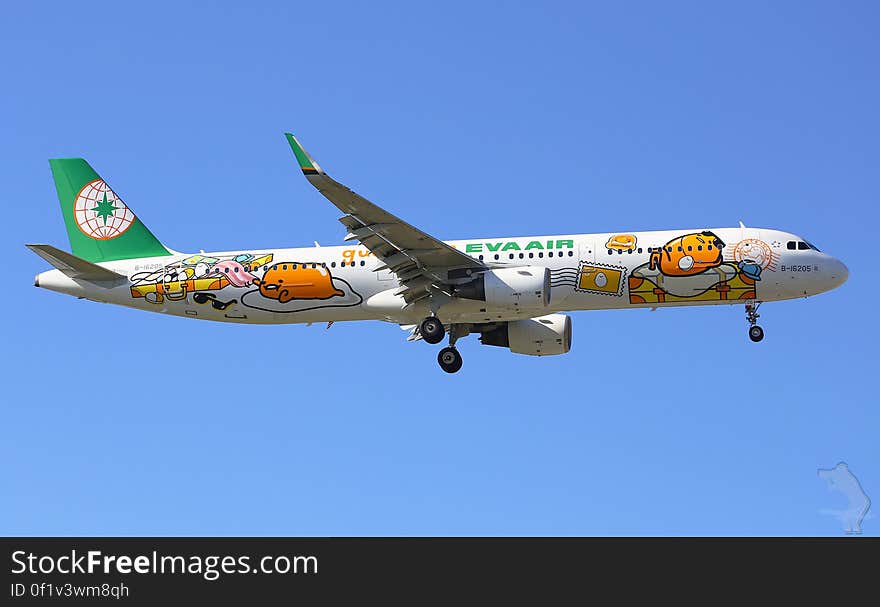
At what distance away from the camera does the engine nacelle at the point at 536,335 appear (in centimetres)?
5084

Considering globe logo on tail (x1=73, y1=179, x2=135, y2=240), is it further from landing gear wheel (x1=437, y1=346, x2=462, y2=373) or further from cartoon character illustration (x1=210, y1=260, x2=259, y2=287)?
landing gear wheel (x1=437, y1=346, x2=462, y2=373)

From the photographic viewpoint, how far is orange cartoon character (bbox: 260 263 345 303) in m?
48.2

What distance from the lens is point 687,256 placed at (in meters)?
45.9

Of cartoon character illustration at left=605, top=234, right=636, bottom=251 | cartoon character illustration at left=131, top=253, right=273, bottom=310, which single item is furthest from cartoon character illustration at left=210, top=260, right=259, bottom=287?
cartoon character illustration at left=605, top=234, right=636, bottom=251

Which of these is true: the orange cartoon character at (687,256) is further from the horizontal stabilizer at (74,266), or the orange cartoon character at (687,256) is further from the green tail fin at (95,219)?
Answer: the horizontal stabilizer at (74,266)

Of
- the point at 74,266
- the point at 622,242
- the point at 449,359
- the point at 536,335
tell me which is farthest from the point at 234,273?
the point at 622,242

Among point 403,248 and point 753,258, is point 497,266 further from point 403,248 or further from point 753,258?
point 753,258

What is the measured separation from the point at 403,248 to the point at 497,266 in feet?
11.1

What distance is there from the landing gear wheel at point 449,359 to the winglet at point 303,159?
10625 mm

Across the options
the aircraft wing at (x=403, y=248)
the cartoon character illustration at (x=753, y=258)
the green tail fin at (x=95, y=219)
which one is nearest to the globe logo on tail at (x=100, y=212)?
the green tail fin at (x=95, y=219)
